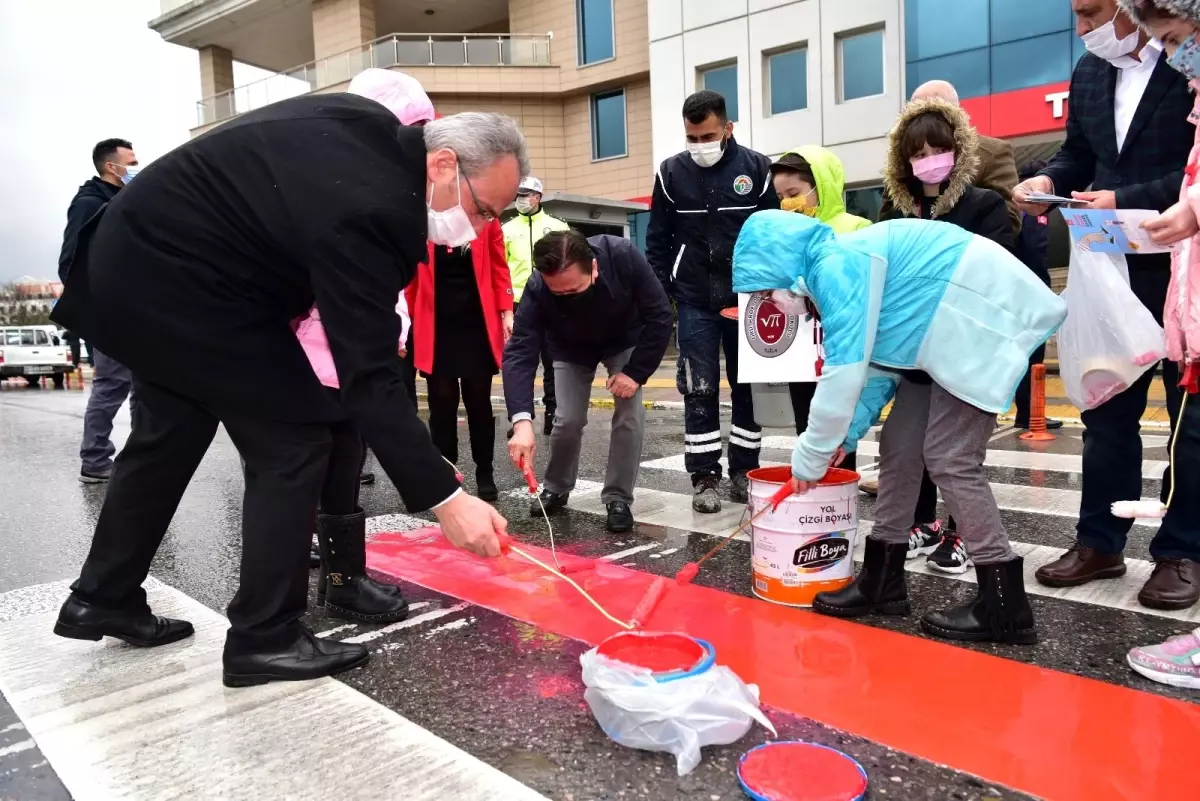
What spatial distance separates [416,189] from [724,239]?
270cm

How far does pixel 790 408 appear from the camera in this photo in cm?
429

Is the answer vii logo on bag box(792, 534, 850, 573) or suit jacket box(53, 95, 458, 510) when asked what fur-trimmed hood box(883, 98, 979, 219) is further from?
suit jacket box(53, 95, 458, 510)

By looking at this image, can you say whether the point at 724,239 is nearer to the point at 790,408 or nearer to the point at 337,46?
the point at 790,408

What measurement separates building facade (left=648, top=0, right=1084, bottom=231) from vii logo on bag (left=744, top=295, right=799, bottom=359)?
11.4 metres

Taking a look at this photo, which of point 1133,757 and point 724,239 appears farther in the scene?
point 724,239

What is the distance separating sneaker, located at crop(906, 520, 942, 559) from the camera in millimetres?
3641

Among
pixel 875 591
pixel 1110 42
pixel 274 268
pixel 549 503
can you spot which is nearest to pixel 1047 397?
pixel 549 503

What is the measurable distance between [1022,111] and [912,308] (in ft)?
47.4

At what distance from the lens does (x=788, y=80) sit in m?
17.7

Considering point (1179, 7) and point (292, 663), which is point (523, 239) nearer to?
point (292, 663)

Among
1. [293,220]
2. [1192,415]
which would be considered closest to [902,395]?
[1192,415]

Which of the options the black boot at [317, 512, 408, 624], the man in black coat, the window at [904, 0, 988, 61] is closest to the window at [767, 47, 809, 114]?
the window at [904, 0, 988, 61]

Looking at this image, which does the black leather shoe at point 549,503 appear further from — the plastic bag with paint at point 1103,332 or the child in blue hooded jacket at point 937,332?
the plastic bag with paint at point 1103,332

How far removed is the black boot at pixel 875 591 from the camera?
296cm
